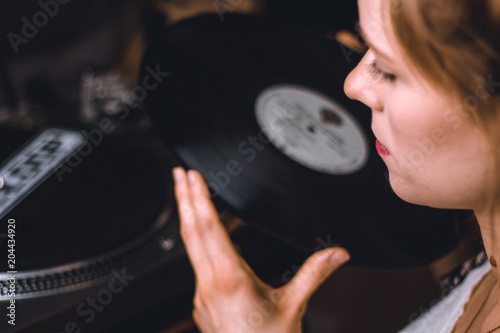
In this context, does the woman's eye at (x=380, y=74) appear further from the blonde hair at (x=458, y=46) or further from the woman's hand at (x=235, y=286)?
the woman's hand at (x=235, y=286)

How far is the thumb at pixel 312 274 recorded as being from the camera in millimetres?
Result: 489

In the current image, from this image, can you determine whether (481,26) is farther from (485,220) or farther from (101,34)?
(101,34)

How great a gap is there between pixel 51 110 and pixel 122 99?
0.16 metres

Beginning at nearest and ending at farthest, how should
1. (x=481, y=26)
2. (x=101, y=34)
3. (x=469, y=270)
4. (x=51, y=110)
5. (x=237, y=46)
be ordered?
(x=481, y=26), (x=469, y=270), (x=237, y=46), (x=51, y=110), (x=101, y=34)

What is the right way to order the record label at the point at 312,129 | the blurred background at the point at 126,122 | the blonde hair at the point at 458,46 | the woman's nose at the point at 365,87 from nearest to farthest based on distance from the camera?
the blonde hair at the point at 458,46
the woman's nose at the point at 365,87
the blurred background at the point at 126,122
the record label at the point at 312,129

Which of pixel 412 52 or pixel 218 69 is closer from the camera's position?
pixel 412 52

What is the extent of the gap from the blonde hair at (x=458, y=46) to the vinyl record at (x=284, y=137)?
290 millimetres

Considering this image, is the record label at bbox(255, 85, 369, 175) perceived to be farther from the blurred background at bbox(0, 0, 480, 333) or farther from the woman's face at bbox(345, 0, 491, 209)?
the woman's face at bbox(345, 0, 491, 209)

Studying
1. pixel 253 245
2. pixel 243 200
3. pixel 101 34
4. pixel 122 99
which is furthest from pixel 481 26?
pixel 101 34

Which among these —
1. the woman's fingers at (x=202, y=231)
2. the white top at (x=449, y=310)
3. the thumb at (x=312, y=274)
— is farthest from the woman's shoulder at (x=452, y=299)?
the woman's fingers at (x=202, y=231)

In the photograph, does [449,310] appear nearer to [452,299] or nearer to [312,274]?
[452,299]

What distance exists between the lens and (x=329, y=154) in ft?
2.46

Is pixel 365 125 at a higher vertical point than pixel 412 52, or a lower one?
lower

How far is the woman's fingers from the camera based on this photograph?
19.7 inches
